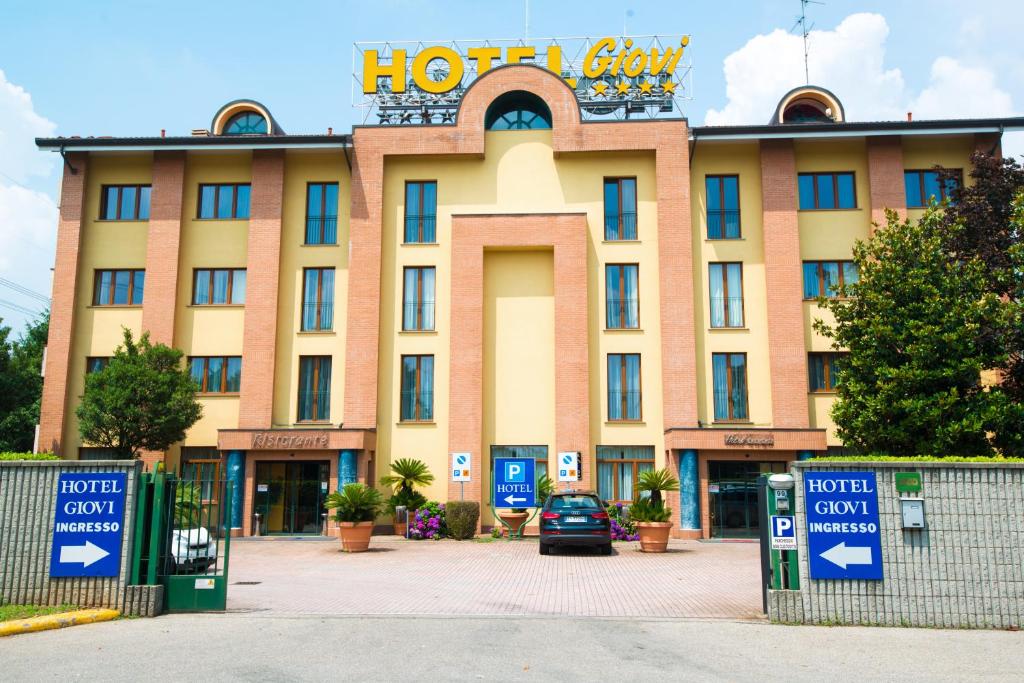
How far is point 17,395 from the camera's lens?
1362 inches

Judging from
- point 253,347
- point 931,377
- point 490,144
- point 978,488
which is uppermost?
point 490,144

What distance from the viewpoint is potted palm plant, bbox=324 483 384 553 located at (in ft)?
71.3

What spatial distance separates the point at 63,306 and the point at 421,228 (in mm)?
12647

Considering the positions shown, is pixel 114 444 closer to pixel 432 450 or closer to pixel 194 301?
pixel 194 301

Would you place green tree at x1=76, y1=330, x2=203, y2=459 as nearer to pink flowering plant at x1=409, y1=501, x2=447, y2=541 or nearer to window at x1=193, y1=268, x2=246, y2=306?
window at x1=193, y1=268, x2=246, y2=306

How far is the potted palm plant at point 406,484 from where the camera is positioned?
26158 mm

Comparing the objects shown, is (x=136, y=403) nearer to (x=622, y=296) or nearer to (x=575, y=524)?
(x=575, y=524)

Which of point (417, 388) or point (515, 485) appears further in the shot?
point (417, 388)

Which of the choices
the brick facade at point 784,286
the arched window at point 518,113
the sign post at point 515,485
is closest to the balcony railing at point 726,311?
the brick facade at point 784,286

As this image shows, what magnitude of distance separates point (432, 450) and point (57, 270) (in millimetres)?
14602

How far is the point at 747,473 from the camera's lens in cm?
2653

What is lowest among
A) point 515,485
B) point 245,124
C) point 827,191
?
point 515,485

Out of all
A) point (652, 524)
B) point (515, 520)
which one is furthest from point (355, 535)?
point (652, 524)

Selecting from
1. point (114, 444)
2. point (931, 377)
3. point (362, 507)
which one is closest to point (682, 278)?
point (931, 377)
